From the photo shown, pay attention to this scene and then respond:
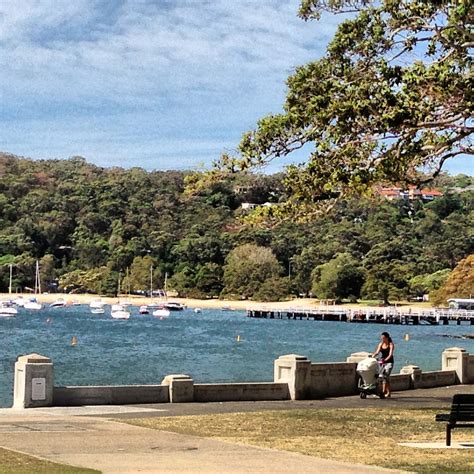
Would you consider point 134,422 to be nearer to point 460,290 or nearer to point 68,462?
point 68,462

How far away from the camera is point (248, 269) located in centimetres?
17750

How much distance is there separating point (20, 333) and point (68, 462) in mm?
99916

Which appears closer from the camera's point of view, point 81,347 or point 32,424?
point 32,424

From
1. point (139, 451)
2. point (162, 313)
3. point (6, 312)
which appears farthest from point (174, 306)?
point (139, 451)

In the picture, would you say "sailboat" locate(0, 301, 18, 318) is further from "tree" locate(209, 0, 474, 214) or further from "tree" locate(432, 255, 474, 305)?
"tree" locate(209, 0, 474, 214)

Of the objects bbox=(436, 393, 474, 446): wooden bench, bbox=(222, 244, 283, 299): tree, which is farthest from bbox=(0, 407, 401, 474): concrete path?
bbox=(222, 244, 283, 299): tree

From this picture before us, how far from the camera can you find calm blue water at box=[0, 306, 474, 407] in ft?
204

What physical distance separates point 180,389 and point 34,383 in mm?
3569

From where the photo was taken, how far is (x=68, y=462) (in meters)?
13.8

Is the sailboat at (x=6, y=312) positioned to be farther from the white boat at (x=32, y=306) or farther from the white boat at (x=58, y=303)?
the white boat at (x=58, y=303)

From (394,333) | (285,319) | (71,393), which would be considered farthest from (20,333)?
(71,393)

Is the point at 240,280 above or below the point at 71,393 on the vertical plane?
above

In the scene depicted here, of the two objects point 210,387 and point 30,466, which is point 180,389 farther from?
point 30,466

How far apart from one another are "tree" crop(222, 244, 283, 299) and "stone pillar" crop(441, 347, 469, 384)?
14269 cm
